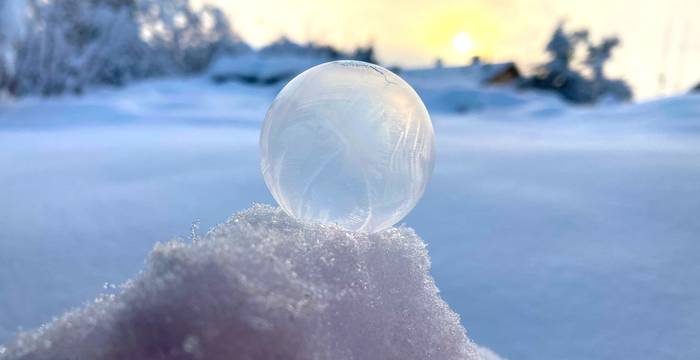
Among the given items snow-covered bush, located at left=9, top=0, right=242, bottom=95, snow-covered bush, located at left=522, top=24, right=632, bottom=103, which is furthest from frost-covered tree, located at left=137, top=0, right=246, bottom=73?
snow-covered bush, located at left=522, top=24, right=632, bottom=103

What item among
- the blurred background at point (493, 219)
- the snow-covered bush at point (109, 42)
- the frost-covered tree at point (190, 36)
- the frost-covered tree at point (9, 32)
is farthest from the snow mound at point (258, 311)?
the frost-covered tree at point (190, 36)

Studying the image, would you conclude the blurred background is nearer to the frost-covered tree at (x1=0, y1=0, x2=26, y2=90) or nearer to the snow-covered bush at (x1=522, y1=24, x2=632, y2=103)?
the frost-covered tree at (x1=0, y1=0, x2=26, y2=90)

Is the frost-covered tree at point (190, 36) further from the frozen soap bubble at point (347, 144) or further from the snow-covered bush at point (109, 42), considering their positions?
the frozen soap bubble at point (347, 144)

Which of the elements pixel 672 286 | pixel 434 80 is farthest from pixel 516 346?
pixel 434 80

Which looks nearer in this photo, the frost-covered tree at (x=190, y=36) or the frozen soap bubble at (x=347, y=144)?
the frozen soap bubble at (x=347, y=144)

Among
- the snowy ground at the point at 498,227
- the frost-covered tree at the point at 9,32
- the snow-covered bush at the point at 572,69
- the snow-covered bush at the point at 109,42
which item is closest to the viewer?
the snowy ground at the point at 498,227

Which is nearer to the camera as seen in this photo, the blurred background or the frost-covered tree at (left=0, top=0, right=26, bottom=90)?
the blurred background

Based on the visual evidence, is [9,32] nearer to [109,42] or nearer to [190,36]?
[109,42]
